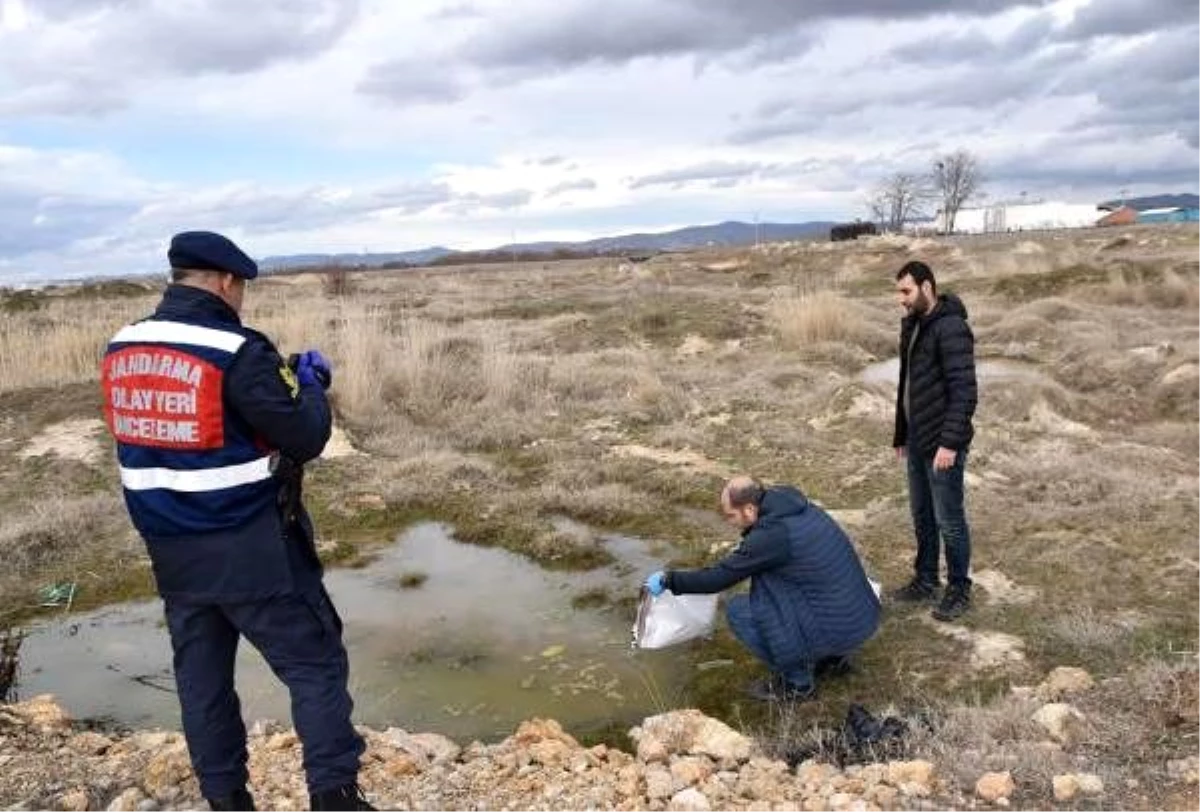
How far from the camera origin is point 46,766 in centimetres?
339

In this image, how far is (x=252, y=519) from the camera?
8.35 ft

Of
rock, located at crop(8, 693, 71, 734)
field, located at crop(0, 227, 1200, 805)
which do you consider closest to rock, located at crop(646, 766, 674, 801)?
field, located at crop(0, 227, 1200, 805)

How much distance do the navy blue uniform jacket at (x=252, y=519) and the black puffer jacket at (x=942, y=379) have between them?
9.59ft

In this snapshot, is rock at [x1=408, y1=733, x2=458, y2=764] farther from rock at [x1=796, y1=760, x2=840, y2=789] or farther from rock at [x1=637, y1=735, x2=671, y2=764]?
rock at [x1=796, y1=760, x2=840, y2=789]

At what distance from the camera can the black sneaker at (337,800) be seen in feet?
8.86

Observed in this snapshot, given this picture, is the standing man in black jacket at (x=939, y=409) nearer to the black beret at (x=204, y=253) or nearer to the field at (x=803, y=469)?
the field at (x=803, y=469)

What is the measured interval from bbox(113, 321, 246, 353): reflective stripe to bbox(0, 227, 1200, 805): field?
237 cm

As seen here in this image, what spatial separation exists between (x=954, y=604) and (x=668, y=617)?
1382 millimetres

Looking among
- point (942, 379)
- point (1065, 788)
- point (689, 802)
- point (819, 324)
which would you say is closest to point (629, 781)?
point (689, 802)

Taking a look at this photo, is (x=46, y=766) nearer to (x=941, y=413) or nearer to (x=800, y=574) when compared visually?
(x=800, y=574)

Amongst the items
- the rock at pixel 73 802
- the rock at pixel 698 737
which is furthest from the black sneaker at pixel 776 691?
the rock at pixel 73 802

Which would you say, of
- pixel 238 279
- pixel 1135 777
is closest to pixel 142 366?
pixel 238 279

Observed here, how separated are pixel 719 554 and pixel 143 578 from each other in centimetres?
353

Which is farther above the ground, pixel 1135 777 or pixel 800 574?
pixel 800 574
